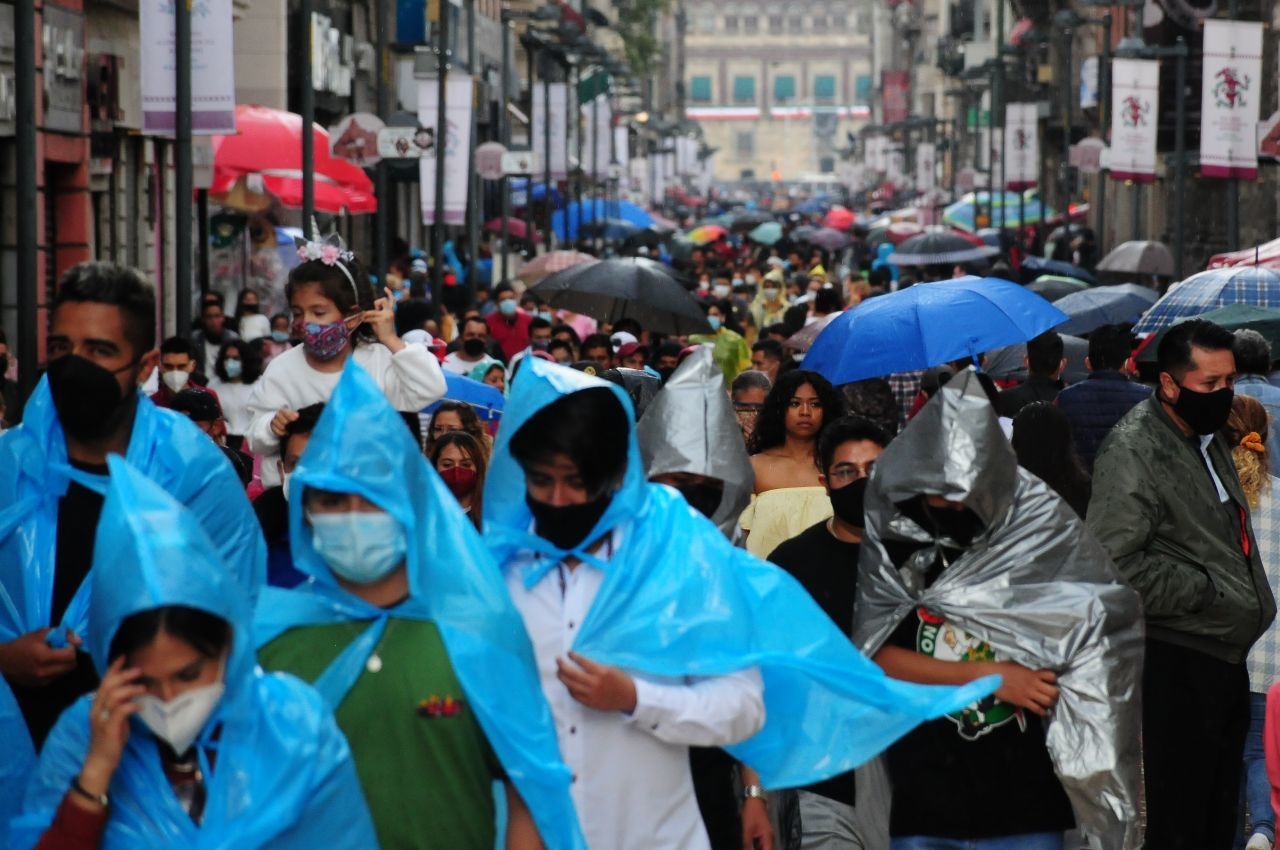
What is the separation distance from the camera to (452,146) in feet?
94.6

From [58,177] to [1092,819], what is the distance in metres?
16.5

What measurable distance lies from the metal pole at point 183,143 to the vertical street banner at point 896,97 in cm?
11036

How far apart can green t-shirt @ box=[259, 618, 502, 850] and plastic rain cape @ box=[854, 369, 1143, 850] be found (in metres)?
1.50

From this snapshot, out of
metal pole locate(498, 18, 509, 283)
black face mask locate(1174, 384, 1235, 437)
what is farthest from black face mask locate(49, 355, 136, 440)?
metal pole locate(498, 18, 509, 283)

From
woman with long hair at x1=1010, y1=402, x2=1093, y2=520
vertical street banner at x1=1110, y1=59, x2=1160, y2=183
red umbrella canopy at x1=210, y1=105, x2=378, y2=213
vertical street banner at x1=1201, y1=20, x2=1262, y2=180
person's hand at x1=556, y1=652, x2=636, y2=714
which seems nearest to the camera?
person's hand at x1=556, y1=652, x2=636, y2=714

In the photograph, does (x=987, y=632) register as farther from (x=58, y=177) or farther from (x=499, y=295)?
(x=499, y=295)

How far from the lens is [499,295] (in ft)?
80.2

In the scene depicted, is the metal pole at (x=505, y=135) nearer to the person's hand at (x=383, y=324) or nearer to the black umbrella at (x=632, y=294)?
the black umbrella at (x=632, y=294)

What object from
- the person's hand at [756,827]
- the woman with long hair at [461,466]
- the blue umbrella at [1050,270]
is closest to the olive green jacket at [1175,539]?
the woman with long hair at [461,466]

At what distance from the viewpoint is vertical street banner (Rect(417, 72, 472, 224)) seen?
2859 centimetres

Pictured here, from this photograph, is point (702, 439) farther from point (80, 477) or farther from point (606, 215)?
point (606, 215)

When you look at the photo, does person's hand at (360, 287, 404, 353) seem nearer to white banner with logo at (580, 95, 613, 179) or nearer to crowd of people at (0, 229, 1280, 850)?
crowd of people at (0, 229, 1280, 850)

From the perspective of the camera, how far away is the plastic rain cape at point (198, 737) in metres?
4.04

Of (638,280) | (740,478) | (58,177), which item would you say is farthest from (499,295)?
(740,478)
